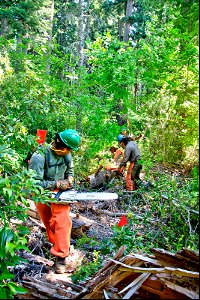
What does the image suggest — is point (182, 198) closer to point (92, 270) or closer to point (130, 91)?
point (92, 270)

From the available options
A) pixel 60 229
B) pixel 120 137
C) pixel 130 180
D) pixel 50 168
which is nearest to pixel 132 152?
pixel 120 137

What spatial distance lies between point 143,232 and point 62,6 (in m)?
21.1

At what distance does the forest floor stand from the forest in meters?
0.06

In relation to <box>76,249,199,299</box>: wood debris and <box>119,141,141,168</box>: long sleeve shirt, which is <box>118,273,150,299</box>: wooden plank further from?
<box>119,141,141,168</box>: long sleeve shirt

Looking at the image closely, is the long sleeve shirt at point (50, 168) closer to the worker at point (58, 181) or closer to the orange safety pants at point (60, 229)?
the worker at point (58, 181)

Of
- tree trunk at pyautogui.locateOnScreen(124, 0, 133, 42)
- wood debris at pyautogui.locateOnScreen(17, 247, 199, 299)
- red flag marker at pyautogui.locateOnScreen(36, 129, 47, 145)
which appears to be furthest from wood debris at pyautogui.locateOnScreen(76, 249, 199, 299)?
tree trunk at pyautogui.locateOnScreen(124, 0, 133, 42)

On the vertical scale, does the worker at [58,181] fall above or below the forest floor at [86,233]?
above

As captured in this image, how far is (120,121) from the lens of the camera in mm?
10555

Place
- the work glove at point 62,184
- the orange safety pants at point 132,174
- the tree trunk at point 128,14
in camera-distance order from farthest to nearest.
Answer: the tree trunk at point 128,14 < the orange safety pants at point 132,174 < the work glove at point 62,184

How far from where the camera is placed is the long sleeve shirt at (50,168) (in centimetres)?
415

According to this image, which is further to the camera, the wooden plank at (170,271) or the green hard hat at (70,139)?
the green hard hat at (70,139)

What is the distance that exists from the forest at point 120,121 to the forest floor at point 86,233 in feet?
0.19

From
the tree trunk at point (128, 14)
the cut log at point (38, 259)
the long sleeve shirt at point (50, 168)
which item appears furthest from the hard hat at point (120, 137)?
the tree trunk at point (128, 14)

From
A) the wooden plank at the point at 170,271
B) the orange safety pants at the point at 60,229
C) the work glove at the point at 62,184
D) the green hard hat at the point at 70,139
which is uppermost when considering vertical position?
the green hard hat at the point at 70,139
